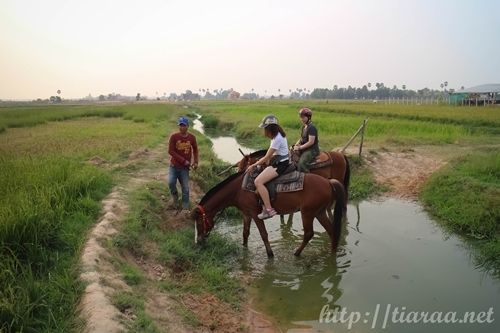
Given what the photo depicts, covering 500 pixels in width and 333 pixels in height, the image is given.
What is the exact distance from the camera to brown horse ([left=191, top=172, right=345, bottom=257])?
6.64 meters

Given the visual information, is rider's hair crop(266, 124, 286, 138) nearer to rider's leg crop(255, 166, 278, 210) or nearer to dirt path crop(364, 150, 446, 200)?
rider's leg crop(255, 166, 278, 210)

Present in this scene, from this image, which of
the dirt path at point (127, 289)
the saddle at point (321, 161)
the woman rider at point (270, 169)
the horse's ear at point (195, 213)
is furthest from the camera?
the saddle at point (321, 161)

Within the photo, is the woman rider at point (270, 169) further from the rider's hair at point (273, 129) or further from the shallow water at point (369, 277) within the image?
the shallow water at point (369, 277)

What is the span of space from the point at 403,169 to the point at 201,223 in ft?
29.9

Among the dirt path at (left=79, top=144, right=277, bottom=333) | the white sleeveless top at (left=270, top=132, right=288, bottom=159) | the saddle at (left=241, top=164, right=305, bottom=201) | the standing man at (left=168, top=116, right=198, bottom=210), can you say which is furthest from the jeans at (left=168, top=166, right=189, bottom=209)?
the white sleeveless top at (left=270, top=132, right=288, bottom=159)

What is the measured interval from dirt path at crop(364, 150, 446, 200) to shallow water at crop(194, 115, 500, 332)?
2700 mm

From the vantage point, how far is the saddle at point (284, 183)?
665 centimetres

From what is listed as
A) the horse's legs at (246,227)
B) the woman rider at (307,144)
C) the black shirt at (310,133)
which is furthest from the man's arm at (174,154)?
the black shirt at (310,133)

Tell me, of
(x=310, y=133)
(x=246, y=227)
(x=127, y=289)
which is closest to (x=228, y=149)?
(x=310, y=133)

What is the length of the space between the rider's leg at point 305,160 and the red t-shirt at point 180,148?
2339 mm

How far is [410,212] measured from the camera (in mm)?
9680

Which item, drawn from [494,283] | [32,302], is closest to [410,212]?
[494,283]

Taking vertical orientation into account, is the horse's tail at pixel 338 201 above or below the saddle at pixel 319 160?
below

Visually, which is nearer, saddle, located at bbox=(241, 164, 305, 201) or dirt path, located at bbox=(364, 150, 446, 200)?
saddle, located at bbox=(241, 164, 305, 201)
